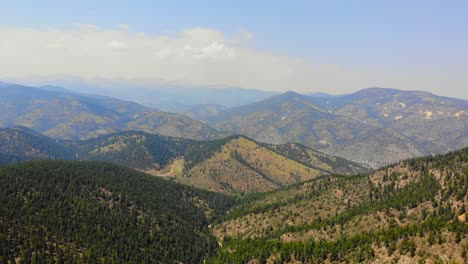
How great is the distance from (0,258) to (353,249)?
16688cm

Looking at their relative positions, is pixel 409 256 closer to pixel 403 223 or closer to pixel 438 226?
pixel 438 226

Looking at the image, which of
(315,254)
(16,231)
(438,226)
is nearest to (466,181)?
(438,226)

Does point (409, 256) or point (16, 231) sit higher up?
point (409, 256)

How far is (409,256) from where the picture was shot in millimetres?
135875

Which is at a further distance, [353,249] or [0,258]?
[353,249]

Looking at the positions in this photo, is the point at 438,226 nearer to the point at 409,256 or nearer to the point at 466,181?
the point at 409,256

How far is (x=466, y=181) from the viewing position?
636 feet

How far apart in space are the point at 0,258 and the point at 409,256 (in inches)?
7097

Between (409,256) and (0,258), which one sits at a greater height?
(409,256)

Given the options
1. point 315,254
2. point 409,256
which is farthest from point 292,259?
point 409,256

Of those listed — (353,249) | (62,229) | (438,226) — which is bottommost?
(62,229)

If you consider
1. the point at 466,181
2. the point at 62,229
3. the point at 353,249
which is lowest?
the point at 62,229

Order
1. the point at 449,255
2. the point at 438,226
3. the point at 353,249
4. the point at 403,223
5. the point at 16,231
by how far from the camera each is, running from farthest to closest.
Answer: the point at 403,223 < the point at 16,231 < the point at 353,249 < the point at 438,226 < the point at 449,255

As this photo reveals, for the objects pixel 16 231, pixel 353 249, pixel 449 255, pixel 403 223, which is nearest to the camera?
pixel 449 255
